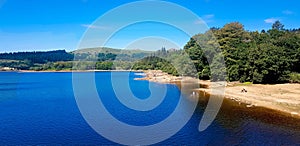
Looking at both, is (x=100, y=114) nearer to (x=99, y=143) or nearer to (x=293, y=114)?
(x=99, y=143)

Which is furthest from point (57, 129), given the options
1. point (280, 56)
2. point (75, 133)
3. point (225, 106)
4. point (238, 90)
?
point (280, 56)

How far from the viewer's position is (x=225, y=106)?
4547cm

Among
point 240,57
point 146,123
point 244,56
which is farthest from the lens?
point 240,57

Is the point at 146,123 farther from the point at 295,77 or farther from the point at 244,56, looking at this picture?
the point at 295,77

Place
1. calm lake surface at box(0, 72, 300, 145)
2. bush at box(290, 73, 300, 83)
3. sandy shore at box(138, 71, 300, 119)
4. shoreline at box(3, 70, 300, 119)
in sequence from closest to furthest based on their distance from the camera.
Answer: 1. calm lake surface at box(0, 72, 300, 145)
2. shoreline at box(3, 70, 300, 119)
3. sandy shore at box(138, 71, 300, 119)
4. bush at box(290, 73, 300, 83)

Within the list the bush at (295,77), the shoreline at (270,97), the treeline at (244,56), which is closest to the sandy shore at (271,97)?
the shoreline at (270,97)

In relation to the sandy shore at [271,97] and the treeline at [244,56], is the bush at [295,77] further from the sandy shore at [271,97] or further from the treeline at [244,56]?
the sandy shore at [271,97]

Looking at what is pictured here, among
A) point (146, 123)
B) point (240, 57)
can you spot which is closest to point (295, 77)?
point (240, 57)

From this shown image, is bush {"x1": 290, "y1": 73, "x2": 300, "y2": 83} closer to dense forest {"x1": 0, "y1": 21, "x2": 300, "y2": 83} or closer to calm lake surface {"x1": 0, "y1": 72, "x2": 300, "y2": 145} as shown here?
dense forest {"x1": 0, "y1": 21, "x2": 300, "y2": 83}

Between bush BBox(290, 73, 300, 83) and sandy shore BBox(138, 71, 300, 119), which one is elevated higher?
bush BBox(290, 73, 300, 83)

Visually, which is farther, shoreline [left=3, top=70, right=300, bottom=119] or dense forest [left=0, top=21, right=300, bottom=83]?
dense forest [left=0, top=21, right=300, bottom=83]

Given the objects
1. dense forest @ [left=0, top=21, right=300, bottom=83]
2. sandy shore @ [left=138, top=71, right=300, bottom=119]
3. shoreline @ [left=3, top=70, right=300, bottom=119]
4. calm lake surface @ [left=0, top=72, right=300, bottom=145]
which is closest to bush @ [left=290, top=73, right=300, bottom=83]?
dense forest @ [left=0, top=21, right=300, bottom=83]

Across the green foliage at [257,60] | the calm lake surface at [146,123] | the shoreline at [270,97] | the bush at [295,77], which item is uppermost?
the green foliage at [257,60]

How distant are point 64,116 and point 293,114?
29.1 m
